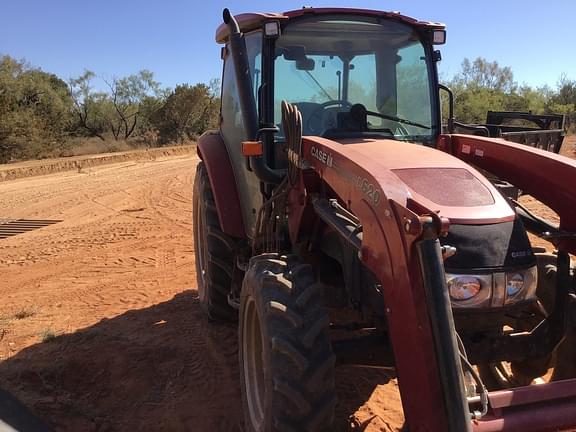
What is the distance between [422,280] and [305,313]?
625 mm

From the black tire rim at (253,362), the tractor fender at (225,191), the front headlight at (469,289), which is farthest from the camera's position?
the tractor fender at (225,191)

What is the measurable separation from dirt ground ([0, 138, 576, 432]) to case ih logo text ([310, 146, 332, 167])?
1500 millimetres

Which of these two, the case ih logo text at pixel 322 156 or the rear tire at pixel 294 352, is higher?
the case ih logo text at pixel 322 156

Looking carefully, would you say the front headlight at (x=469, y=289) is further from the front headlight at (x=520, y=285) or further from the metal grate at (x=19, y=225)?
the metal grate at (x=19, y=225)

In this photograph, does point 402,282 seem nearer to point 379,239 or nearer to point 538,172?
point 379,239

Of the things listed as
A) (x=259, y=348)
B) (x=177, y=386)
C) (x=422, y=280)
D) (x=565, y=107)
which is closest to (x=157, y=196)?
(x=177, y=386)

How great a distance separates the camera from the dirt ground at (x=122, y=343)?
323 cm

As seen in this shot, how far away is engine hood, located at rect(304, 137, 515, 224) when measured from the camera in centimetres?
208

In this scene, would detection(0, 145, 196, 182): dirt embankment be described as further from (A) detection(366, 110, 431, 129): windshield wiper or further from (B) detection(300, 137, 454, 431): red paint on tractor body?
(B) detection(300, 137, 454, 431): red paint on tractor body

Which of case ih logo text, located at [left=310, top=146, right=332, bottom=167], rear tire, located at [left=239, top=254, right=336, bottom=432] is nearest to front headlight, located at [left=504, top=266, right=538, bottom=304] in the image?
rear tire, located at [left=239, top=254, right=336, bottom=432]

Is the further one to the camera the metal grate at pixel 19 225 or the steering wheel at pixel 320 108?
the metal grate at pixel 19 225

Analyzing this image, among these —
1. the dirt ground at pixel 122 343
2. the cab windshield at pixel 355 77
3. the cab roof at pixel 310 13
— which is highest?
the cab roof at pixel 310 13

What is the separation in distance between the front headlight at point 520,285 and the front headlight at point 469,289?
0.09 m

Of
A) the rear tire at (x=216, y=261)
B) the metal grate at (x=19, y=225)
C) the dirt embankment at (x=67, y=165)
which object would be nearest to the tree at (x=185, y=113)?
the dirt embankment at (x=67, y=165)
